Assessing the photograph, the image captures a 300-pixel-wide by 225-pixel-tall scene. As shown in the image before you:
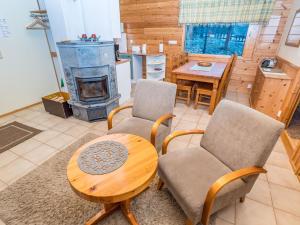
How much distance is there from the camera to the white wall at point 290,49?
2.67 metres

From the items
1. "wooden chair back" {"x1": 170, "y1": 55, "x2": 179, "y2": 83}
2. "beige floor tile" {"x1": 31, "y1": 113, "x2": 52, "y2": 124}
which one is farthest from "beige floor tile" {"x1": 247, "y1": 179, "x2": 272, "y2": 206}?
"beige floor tile" {"x1": 31, "y1": 113, "x2": 52, "y2": 124}

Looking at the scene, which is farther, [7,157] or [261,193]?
[7,157]

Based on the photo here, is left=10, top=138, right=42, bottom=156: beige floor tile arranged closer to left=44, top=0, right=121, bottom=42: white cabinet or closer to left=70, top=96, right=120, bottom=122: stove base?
left=70, top=96, right=120, bottom=122: stove base

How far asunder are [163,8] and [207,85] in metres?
2.48

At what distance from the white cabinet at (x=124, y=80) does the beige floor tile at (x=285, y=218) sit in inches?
116

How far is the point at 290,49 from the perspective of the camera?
2.94 metres

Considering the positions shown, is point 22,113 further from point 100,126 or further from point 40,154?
point 100,126

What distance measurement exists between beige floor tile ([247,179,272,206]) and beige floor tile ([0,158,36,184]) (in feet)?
7.97

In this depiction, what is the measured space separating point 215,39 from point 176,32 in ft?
3.38

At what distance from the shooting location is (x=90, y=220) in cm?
137

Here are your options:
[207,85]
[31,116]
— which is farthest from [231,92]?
[31,116]

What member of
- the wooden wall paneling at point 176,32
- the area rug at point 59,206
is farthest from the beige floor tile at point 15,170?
the wooden wall paneling at point 176,32

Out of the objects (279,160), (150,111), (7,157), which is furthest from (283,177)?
(7,157)

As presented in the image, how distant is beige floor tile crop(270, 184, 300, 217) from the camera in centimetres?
155
